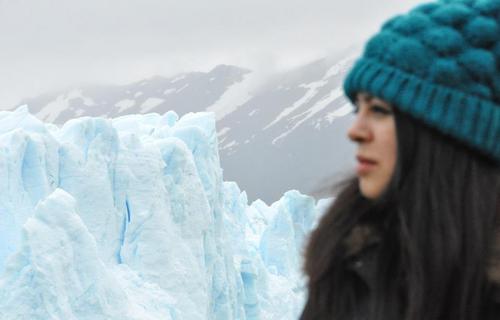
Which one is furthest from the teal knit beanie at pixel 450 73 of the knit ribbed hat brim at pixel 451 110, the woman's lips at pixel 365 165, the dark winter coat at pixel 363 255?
the dark winter coat at pixel 363 255

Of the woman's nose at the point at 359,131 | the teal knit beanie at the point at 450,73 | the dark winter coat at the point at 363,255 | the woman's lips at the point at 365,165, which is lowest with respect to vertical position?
the dark winter coat at the point at 363,255

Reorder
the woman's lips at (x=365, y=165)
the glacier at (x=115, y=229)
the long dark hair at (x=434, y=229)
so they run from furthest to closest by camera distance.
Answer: the glacier at (x=115, y=229)
the woman's lips at (x=365, y=165)
the long dark hair at (x=434, y=229)

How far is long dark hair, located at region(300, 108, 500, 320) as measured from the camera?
1.29m

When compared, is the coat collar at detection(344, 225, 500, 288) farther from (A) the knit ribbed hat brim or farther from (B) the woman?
(A) the knit ribbed hat brim

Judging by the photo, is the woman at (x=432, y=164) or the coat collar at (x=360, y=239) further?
the coat collar at (x=360, y=239)

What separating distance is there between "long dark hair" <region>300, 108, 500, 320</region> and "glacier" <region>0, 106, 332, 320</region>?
9.04m

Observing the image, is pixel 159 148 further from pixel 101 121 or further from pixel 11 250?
pixel 11 250

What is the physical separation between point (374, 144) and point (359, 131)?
4 centimetres

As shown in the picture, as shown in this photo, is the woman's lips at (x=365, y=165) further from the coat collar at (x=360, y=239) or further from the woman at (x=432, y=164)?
the coat collar at (x=360, y=239)

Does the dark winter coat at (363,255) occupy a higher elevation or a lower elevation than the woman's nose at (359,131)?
lower

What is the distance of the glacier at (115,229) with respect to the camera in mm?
9977

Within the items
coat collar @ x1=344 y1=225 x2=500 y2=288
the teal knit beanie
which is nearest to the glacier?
coat collar @ x1=344 y1=225 x2=500 y2=288

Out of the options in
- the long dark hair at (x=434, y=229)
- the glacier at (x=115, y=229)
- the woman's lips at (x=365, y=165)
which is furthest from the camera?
the glacier at (x=115, y=229)

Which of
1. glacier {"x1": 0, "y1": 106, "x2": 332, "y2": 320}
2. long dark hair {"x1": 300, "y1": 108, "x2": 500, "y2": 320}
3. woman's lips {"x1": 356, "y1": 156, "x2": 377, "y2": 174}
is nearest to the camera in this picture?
long dark hair {"x1": 300, "y1": 108, "x2": 500, "y2": 320}
